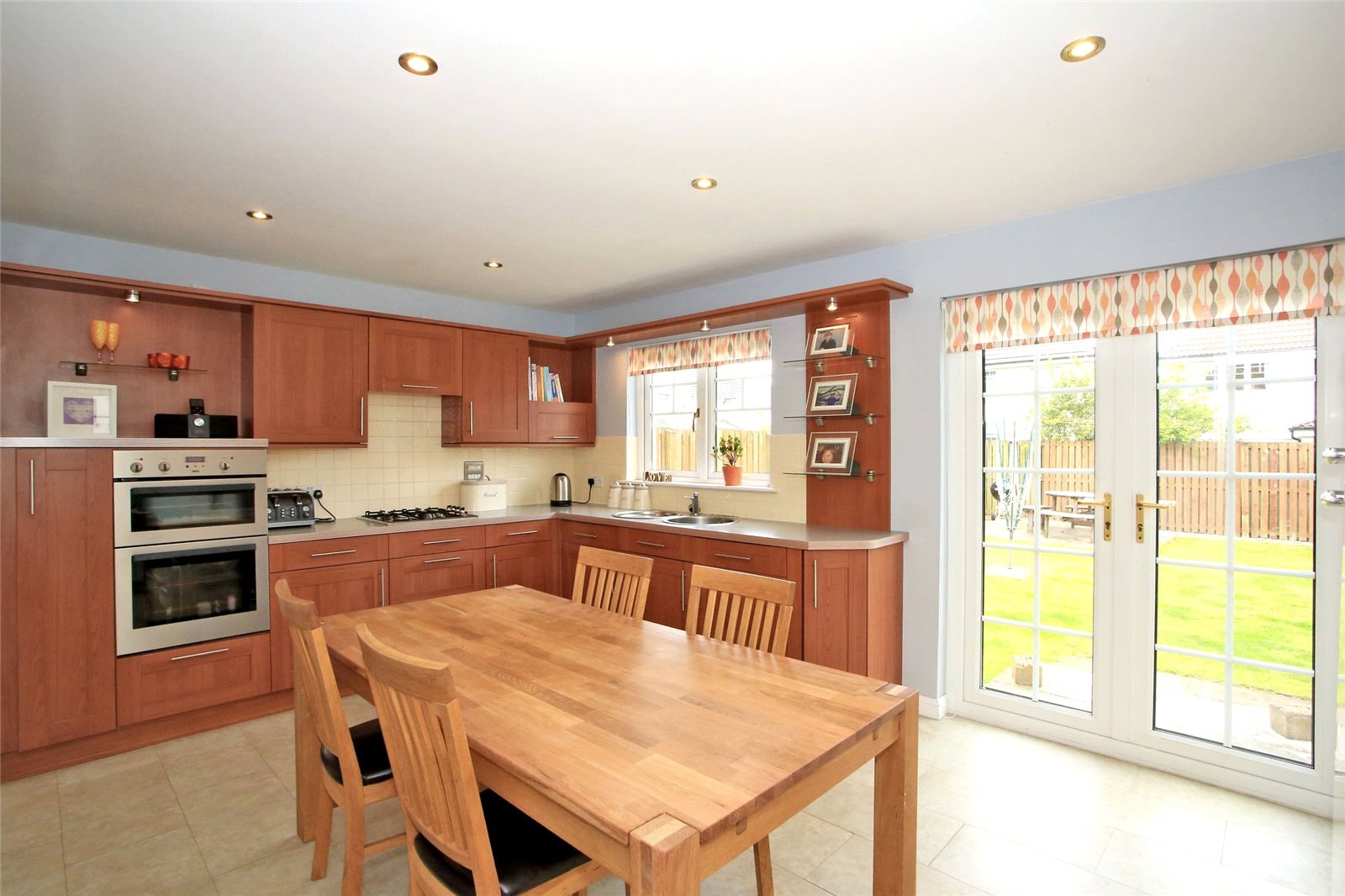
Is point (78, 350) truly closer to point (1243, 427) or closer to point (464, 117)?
point (464, 117)

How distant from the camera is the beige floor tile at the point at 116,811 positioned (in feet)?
7.77

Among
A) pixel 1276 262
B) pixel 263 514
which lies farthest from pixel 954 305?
pixel 263 514

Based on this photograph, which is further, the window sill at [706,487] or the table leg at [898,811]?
the window sill at [706,487]

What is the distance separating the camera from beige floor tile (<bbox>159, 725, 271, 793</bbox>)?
2.81 m

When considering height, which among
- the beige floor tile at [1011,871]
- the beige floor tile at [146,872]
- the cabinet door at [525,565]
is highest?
the cabinet door at [525,565]

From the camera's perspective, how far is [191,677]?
320 cm

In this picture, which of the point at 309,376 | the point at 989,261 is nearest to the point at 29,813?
the point at 309,376

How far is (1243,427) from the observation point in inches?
105

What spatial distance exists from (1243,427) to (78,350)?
541cm

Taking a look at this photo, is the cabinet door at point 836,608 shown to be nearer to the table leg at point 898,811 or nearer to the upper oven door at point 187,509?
the table leg at point 898,811

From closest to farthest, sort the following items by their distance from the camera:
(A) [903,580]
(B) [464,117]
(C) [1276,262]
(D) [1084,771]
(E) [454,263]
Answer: (B) [464,117] < (C) [1276,262] < (D) [1084,771] < (A) [903,580] < (E) [454,263]

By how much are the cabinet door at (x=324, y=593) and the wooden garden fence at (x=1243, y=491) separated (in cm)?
384

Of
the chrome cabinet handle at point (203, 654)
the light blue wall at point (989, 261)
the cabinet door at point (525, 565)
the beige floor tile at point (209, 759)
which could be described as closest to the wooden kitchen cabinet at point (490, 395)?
the cabinet door at point (525, 565)

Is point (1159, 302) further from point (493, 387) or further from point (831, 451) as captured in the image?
point (493, 387)
